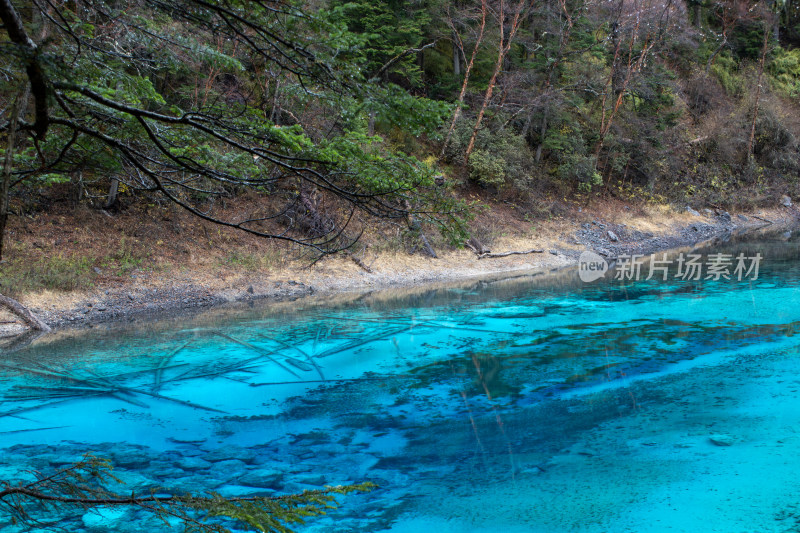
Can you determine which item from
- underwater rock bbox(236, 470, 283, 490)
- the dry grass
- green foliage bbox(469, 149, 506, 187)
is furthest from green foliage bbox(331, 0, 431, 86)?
underwater rock bbox(236, 470, 283, 490)

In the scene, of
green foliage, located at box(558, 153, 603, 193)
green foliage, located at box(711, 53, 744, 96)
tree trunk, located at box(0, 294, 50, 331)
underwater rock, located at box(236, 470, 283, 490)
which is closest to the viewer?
underwater rock, located at box(236, 470, 283, 490)

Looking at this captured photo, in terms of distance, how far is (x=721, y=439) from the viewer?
4824mm

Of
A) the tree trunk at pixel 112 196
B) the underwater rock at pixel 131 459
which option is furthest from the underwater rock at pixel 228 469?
the tree trunk at pixel 112 196

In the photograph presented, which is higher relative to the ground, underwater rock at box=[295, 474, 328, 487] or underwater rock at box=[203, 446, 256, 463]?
underwater rock at box=[295, 474, 328, 487]

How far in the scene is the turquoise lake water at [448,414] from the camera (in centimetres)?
396

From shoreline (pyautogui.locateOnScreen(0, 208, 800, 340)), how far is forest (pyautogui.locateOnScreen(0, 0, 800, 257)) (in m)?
1.08

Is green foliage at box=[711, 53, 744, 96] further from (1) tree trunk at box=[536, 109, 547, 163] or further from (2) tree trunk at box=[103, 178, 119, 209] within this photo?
(2) tree trunk at box=[103, 178, 119, 209]

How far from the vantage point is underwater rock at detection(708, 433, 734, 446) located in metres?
4.75

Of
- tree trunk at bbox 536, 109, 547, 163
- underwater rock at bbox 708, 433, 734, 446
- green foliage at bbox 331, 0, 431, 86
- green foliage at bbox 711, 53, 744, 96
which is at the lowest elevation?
underwater rock at bbox 708, 433, 734, 446

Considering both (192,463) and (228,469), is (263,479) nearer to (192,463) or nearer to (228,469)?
(228,469)

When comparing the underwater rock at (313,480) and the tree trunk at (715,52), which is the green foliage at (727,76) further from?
the underwater rock at (313,480)

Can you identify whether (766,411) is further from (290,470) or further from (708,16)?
(708,16)

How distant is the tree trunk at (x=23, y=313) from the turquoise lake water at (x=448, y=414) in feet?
2.16

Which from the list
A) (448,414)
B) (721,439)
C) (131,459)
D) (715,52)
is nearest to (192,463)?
(131,459)
